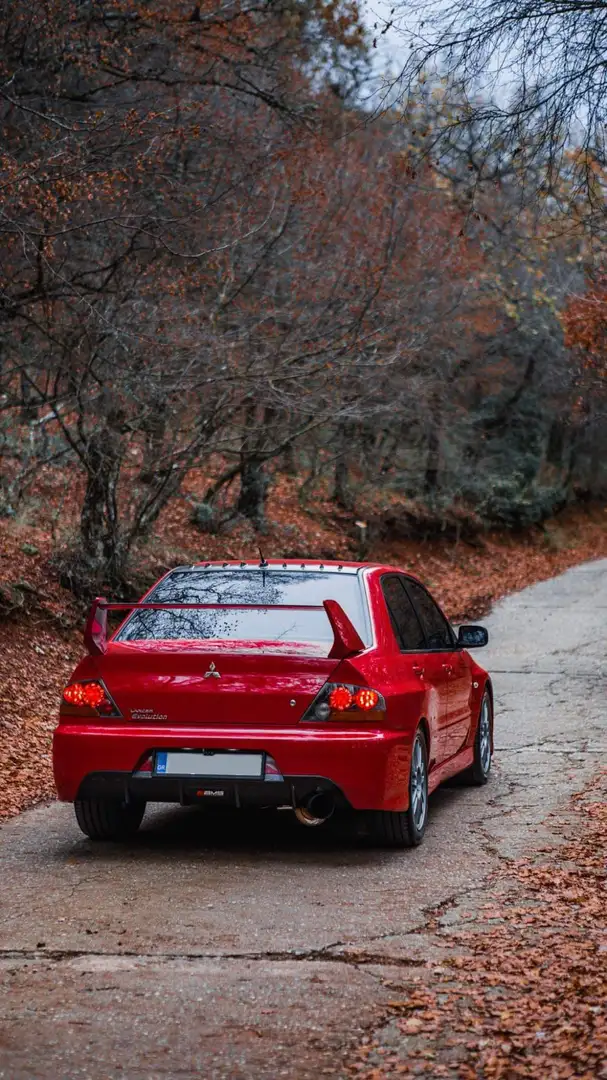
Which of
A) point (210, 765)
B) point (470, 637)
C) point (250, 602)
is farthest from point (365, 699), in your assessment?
point (470, 637)

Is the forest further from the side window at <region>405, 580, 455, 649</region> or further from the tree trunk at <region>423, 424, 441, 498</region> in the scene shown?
the tree trunk at <region>423, 424, 441, 498</region>

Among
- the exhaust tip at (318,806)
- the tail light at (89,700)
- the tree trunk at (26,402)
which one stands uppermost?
the tree trunk at (26,402)

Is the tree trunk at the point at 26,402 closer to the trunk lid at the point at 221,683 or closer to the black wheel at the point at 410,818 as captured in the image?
the trunk lid at the point at 221,683

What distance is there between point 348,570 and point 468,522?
93.3ft

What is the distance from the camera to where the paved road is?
4.34 m

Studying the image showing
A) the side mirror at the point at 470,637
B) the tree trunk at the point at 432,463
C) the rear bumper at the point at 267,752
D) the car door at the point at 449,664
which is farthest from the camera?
the tree trunk at the point at 432,463

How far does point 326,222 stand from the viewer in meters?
20.3

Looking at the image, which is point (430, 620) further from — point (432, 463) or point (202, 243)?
point (432, 463)

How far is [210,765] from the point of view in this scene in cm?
697

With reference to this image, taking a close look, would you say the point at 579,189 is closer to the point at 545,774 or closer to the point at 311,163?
the point at 545,774

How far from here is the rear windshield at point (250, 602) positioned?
7.37 metres

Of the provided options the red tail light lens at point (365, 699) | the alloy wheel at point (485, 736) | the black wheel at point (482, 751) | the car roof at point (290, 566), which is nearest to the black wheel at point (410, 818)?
the red tail light lens at point (365, 699)

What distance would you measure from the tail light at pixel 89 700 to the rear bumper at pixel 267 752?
10 cm

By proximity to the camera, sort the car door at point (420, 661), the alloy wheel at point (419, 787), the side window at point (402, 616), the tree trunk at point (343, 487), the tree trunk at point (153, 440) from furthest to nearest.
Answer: the tree trunk at point (343, 487)
the tree trunk at point (153, 440)
the side window at point (402, 616)
the car door at point (420, 661)
the alloy wheel at point (419, 787)
